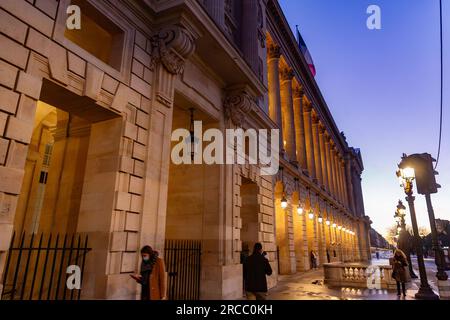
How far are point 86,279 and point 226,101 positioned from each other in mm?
8643

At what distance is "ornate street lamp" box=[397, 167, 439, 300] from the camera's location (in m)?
11.6

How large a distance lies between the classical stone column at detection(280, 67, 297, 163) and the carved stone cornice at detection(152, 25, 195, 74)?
60.9 ft

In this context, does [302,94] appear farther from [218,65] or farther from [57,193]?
[57,193]

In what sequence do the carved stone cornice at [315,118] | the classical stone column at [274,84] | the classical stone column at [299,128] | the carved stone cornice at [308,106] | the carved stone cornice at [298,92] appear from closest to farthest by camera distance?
the classical stone column at [274,84] → the classical stone column at [299,128] → the carved stone cornice at [298,92] → the carved stone cornice at [308,106] → the carved stone cornice at [315,118]

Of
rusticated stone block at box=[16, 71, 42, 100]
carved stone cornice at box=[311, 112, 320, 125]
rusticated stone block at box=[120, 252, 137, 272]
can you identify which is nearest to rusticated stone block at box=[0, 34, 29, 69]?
rusticated stone block at box=[16, 71, 42, 100]

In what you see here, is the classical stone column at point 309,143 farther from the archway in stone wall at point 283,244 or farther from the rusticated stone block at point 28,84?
the rusticated stone block at point 28,84

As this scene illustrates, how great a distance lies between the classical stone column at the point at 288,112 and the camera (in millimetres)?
27141

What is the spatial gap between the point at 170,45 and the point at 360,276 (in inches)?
560

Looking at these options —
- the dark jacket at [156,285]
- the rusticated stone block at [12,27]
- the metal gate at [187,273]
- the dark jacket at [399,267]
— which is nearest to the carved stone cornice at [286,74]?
the dark jacket at [399,267]

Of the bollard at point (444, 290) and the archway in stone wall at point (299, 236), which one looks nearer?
the bollard at point (444, 290)

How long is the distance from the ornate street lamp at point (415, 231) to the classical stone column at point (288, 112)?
13.1m

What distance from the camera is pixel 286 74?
2927 centimetres

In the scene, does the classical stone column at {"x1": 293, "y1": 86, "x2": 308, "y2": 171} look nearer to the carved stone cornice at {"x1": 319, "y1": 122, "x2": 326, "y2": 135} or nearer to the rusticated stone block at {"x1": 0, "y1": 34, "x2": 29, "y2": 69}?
the carved stone cornice at {"x1": 319, "y1": 122, "x2": 326, "y2": 135}
